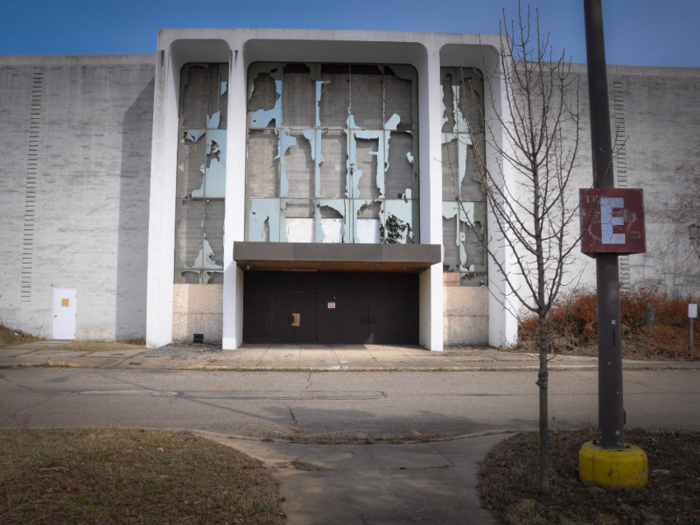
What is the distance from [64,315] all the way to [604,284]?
21.7 meters

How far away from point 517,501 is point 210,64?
2079cm

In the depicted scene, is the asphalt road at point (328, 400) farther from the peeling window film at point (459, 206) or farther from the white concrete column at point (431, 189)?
the peeling window film at point (459, 206)

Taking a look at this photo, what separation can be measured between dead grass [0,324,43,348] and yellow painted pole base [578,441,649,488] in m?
20.8

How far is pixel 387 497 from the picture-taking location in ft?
15.8

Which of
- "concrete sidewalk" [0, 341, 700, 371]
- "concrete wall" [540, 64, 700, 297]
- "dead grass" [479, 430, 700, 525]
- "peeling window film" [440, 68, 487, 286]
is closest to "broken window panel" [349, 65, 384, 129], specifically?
"peeling window film" [440, 68, 487, 286]

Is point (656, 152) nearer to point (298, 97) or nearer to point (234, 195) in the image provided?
point (298, 97)

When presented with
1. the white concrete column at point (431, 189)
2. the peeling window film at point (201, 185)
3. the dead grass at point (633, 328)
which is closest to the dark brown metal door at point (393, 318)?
the white concrete column at point (431, 189)

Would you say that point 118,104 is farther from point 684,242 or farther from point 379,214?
point 684,242

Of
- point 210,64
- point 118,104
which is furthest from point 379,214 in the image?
point 118,104

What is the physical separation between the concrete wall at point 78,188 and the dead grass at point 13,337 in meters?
0.35

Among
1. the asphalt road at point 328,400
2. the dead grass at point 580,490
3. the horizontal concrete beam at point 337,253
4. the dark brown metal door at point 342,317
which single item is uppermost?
the horizontal concrete beam at point 337,253

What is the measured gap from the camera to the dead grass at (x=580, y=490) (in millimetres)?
4293

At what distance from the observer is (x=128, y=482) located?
184 inches

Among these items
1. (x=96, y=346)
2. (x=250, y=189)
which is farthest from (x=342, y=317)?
(x=96, y=346)
